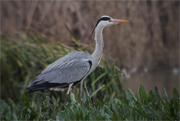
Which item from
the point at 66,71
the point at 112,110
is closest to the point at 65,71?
the point at 66,71

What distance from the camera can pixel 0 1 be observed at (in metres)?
7.84

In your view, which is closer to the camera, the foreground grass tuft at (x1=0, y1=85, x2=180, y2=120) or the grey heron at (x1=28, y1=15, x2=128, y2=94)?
the foreground grass tuft at (x1=0, y1=85, x2=180, y2=120)

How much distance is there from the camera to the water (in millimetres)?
6392

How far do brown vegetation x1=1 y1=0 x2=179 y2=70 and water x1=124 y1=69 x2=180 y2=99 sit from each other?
0.26 meters

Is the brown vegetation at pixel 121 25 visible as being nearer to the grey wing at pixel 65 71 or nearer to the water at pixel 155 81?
the water at pixel 155 81

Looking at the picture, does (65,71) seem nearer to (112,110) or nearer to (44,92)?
(112,110)

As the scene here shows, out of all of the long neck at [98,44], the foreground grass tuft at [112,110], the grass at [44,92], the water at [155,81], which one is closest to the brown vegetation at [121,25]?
the water at [155,81]

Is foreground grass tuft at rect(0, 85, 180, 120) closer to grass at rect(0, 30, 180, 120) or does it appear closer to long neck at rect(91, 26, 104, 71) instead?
grass at rect(0, 30, 180, 120)

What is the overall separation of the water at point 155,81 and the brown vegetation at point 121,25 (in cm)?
26

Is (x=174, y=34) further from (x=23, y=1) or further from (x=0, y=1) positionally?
(x=0, y=1)

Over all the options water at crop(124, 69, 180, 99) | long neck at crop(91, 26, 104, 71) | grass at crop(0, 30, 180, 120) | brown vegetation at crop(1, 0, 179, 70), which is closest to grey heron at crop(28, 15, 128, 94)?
long neck at crop(91, 26, 104, 71)

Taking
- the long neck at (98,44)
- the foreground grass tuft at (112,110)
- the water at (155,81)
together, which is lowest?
the water at (155,81)

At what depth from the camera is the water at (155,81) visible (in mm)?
6392

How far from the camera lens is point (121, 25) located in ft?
23.8
